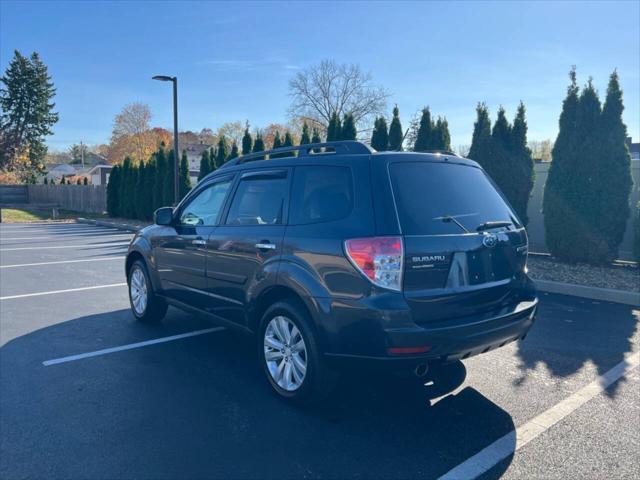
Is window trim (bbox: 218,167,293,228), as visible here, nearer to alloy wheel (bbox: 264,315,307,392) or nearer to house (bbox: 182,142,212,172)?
alloy wheel (bbox: 264,315,307,392)

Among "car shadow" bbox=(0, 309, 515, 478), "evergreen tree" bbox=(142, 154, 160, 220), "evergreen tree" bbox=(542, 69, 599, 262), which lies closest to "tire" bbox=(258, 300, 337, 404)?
"car shadow" bbox=(0, 309, 515, 478)

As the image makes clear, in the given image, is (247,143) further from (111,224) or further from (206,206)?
(206,206)

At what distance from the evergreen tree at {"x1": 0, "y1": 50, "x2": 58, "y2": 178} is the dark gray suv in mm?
55214

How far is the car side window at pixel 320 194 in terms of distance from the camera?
3.58 m

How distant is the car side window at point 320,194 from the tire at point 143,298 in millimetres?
2642

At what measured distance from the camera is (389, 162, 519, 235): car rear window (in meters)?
3.36

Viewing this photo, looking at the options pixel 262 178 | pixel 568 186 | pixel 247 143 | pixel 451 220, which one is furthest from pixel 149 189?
pixel 451 220

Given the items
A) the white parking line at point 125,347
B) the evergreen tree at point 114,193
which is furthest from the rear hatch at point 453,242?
the evergreen tree at point 114,193

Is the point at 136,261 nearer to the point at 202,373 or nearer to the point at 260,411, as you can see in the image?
the point at 202,373

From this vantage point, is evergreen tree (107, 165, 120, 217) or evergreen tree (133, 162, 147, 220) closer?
evergreen tree (133, 162, 147, 220)

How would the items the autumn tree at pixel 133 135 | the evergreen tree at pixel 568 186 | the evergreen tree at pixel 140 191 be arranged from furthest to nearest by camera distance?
the autumn tree at pixel 133 135, the evergreen tree at pixel 140 191, the evergreen tree at pixel 568 186

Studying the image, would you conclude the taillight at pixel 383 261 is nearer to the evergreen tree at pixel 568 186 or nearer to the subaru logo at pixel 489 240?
the subaru logo at pixel 489 240

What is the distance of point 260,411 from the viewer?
12.2 feet

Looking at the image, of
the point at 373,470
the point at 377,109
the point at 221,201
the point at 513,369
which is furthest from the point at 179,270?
the point at 377,109
